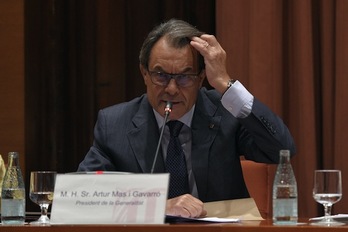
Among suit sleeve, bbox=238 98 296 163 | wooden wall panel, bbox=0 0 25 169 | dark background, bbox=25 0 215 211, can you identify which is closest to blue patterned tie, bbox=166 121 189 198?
suit sleeve, bbox=238 98 296 163

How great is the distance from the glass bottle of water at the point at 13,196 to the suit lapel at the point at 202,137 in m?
0.70

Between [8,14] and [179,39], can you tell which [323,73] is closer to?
[179,39]

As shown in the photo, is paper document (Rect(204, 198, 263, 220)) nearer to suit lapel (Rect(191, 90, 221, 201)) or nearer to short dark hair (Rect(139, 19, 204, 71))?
suit lapel (Rect(191, 90, 221, 201))

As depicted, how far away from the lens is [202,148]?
9.55 ft

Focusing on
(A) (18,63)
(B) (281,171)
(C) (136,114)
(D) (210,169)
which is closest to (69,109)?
(A) (18,63)

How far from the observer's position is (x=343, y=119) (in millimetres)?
3615

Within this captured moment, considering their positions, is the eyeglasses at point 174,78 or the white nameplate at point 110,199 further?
the eyeglasses at point 174,78

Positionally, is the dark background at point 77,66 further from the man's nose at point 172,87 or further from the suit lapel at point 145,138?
the man's nose at point 172,87

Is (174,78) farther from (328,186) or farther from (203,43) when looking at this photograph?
(328,186)

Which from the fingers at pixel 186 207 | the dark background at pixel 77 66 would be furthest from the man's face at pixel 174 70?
the dark background at pixel 77 66

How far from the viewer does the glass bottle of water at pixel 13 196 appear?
93.0 inches

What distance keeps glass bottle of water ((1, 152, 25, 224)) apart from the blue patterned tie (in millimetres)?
618

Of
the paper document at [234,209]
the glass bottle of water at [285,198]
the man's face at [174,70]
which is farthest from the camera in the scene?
the man's face at [174,70]

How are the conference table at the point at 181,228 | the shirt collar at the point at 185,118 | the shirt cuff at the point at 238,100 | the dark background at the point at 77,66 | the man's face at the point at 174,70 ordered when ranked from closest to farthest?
1. the conference table at the point at 181,228
2. the shirt cuff at the point at 238,100
3. the man's face at the point at 174,70
4. the shirt collar at the point at 185,118
5. the dark background at the point at 77,66
